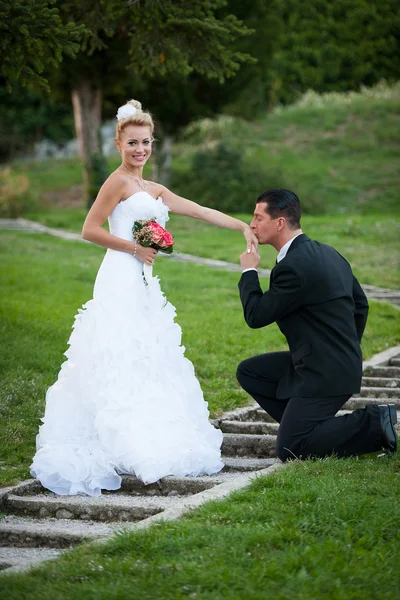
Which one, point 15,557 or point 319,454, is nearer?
point 15,557

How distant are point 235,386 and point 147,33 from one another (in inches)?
154

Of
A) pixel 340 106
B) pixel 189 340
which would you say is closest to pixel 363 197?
pixel 340 106

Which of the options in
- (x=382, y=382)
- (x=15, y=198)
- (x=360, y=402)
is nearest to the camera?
(x=360, y=402)

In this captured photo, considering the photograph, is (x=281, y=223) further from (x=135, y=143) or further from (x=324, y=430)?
(x=324, y=430)

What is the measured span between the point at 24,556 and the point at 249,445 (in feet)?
7.86

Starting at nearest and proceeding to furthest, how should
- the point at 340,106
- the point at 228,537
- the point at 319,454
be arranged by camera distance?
the point at 228,537 < the point at 319,454 < the point at 340,106

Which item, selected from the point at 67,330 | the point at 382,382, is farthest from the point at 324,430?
the point at 67,330

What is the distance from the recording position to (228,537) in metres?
4.07

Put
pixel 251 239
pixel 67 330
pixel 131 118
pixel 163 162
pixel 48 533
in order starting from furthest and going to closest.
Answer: pixel 163 162 → pixel 67 330 → pixel 131 118 → pixel 251 239 → pixel 48 533

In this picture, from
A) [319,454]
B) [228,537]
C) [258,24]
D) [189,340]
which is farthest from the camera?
[258,24]

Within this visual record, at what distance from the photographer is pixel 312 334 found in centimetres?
577

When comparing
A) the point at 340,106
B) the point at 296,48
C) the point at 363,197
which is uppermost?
the point at 296,48

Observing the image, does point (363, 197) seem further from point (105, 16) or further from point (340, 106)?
point (105, 16)

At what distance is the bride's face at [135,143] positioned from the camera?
626 cm
